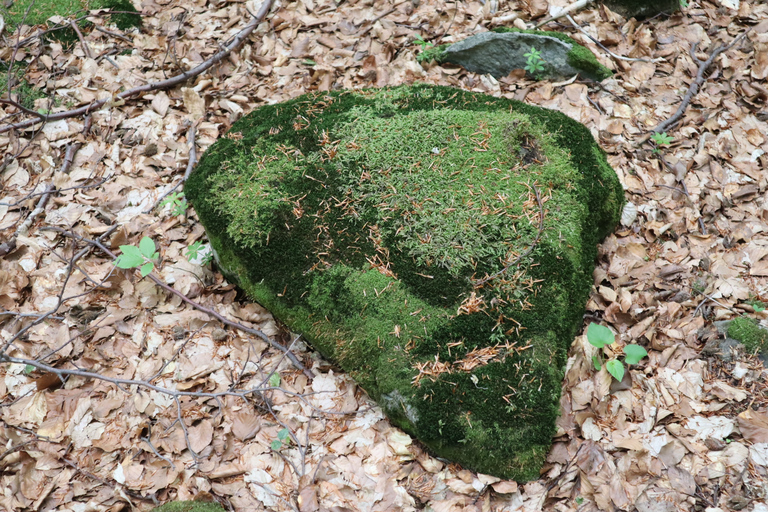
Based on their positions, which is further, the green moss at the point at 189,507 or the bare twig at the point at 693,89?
the bare twig at the point at 693,89

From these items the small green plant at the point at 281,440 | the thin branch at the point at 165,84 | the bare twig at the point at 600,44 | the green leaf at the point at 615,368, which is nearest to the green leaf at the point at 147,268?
the small green plant at the point at 281,440

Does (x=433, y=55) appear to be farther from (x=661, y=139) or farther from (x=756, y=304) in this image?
(x=756, y=304)

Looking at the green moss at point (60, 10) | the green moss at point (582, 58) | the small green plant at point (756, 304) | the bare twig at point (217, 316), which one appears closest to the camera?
the small green plant at point (756, 304)

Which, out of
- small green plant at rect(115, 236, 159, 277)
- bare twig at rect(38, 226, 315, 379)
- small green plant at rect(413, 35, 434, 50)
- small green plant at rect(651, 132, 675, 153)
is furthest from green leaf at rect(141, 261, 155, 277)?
small green plant at rect(651, 132, 675, 153)

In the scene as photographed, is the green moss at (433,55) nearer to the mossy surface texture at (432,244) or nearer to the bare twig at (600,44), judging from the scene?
the mossy surface texture at (432,244)

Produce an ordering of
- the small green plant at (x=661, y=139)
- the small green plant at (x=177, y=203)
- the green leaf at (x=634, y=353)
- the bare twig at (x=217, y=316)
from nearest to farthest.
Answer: the green leaf at (x=634, y=353)
the bare twig at (x=217, y=316)
the small green plant at (x=177, y=203)
the small green plant at (x=661, y=139)

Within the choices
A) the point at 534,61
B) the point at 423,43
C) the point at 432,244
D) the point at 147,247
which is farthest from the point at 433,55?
the point at 147,247
